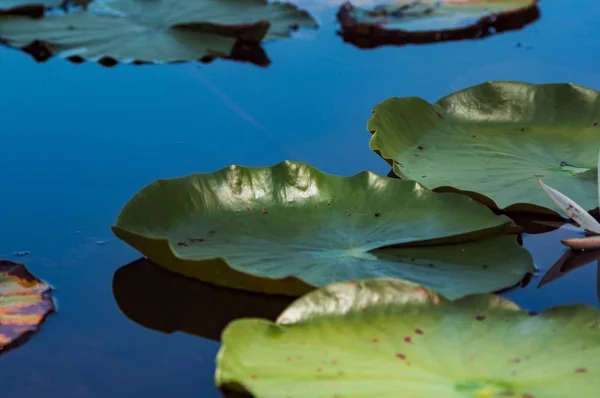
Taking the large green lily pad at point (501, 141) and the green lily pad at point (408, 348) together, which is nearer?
the green lily pad at point (408, 348)

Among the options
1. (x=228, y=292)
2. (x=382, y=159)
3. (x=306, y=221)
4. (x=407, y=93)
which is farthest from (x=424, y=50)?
(x=228, y=292)

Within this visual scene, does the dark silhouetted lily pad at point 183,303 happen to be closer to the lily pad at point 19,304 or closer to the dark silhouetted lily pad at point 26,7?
the lily pad at point 19,304


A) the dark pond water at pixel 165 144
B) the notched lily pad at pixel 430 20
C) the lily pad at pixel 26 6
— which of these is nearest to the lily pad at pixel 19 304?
the dark pond water at pixel 165 144

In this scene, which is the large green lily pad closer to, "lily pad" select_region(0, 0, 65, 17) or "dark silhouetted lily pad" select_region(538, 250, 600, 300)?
"dark silhouetted lily pad" select_region(538, 250, 600, 300)

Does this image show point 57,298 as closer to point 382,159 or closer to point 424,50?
point 382,159

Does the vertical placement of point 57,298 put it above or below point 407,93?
below

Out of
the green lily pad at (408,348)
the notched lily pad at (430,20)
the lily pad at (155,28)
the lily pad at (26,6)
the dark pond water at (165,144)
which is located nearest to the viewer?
the green lily pad at (408,348)
